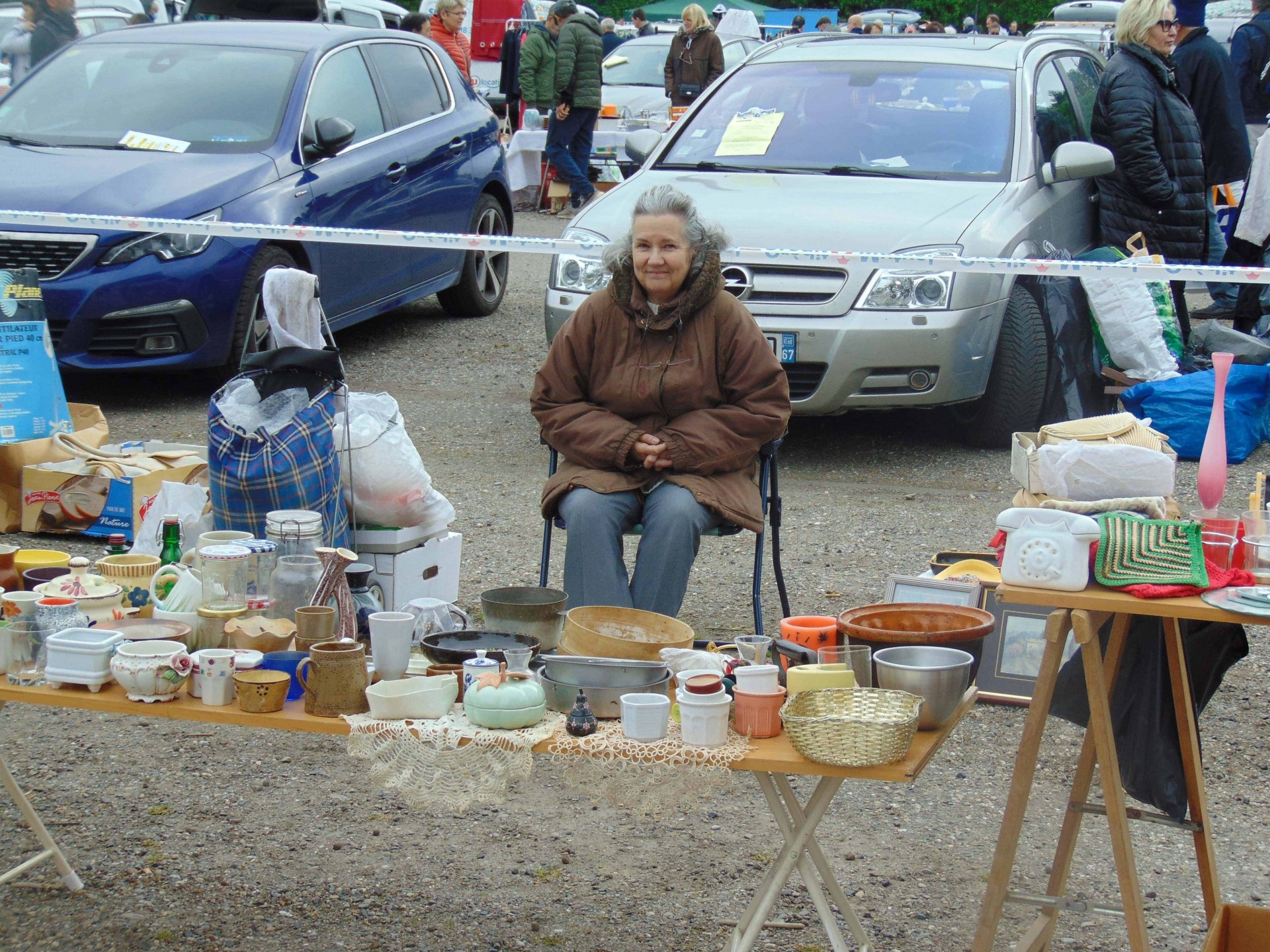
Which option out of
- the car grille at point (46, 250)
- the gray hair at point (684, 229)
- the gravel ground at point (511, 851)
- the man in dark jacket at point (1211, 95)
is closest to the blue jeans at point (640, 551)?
the gravel ground at point (511, 851)

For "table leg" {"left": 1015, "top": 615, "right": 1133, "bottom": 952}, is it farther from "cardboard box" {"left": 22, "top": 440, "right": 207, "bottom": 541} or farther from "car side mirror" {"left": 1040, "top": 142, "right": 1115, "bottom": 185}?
"car side mirror" {"left": 1040, "top": 142, "right": 1115, "bottom": 185}

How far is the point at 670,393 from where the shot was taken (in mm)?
3916

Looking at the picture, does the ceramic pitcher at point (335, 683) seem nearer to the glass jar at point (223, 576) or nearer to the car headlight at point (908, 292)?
the glass jar at point (223, 576)

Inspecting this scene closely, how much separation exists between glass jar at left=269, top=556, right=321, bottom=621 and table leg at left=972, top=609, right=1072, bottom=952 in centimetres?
144

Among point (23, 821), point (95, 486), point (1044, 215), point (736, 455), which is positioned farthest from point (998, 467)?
point (23, 821)

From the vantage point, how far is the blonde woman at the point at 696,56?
46.1 ft

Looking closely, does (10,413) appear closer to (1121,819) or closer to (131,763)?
(131,763)

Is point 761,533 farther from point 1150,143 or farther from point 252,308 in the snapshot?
point 1150,143

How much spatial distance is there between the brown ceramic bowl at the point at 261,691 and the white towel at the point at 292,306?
1653 mm

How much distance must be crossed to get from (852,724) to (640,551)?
159 centimetres

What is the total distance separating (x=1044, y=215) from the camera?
643cm

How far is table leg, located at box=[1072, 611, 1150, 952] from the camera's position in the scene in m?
2.55

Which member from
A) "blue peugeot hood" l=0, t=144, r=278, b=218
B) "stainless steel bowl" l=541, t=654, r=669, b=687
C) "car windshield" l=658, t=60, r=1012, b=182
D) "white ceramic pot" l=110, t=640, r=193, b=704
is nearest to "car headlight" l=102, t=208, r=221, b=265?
"blue peugeot hood" l=0, t=144, r=278, b=218

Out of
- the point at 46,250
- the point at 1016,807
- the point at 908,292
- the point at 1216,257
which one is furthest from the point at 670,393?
the point at 1216,257
